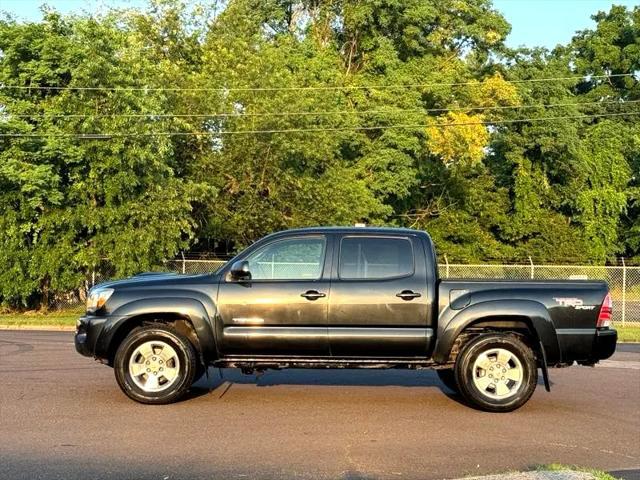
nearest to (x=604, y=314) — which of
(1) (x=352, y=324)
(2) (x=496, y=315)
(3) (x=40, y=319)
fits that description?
(2) (x=496, y=315)

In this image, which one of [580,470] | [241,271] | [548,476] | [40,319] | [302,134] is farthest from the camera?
[302,134]

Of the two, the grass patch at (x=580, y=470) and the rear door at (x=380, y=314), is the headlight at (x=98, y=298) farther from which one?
the grass patch at (x=580, y=470)

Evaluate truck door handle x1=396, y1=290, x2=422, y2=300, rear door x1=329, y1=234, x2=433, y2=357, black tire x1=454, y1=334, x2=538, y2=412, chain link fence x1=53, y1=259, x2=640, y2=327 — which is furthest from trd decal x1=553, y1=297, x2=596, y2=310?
chain link fence x1=53, y1=259, x2=640, y2=327

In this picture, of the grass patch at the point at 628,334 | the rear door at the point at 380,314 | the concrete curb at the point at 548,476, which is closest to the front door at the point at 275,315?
the rear door at the point at 380,314

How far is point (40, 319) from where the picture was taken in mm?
21281

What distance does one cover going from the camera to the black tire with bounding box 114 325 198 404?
28.1ft

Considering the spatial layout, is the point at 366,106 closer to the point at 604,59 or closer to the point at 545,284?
the point at 604,59

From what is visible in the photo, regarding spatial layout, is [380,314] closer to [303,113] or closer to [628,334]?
[628,334]

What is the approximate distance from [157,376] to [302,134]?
73.8 ft

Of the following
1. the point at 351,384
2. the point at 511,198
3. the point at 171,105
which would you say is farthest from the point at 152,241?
the point at 511,198

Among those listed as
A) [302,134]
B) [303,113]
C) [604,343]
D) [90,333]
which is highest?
[303,113]

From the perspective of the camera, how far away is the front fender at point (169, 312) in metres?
8.56

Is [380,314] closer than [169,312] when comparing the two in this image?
Yes

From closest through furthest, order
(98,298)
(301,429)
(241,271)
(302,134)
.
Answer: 1. (301,429)
2. (241,271)
3. (98,298)
4. (302,134)
